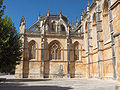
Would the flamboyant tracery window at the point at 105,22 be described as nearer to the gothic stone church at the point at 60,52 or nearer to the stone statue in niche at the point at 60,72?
the gothic stone church at the point at 60,52

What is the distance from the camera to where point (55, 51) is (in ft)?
86.4

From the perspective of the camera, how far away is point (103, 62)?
19219 mm

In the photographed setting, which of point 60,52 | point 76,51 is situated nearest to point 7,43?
point 60,52

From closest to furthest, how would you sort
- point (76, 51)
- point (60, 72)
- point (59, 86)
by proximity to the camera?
point (59, 86) → point (60, 72) → point (76, 51)

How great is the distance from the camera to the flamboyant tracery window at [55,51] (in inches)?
1027

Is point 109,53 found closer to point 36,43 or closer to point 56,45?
point 56,45

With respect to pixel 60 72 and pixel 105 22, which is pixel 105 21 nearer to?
pixel 105 22

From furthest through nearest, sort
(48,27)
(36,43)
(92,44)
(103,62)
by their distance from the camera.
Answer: (48,27) → (36,43) → (92,44) → (103,62)

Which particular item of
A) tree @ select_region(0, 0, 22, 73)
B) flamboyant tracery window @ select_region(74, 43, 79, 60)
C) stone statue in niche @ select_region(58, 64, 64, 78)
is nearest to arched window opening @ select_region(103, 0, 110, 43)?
flamboyant tracery window @ select_region(74, 43, 79, 60)

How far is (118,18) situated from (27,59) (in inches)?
824

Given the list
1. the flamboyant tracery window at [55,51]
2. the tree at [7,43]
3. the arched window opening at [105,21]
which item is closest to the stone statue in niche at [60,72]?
the flamboyant tracery window at [55,51]

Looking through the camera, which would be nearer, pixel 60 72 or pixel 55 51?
pixel 60 72

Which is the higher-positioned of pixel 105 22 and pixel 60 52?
pixel 105 22

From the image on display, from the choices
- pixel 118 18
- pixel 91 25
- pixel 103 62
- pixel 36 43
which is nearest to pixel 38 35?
pixel 36 43
